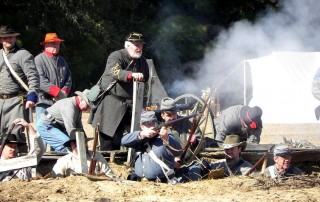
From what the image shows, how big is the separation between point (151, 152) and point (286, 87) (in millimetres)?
13784

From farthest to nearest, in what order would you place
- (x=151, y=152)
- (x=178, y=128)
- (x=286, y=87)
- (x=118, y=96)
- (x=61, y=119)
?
1. (x=286, y=87)
2. (x=118, y=96)
3. (x=178, y=128)
4. (x=61, y=119)
5. (x=151, y=152)

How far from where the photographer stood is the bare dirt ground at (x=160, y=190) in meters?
7.20

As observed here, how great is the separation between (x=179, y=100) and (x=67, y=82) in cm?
286

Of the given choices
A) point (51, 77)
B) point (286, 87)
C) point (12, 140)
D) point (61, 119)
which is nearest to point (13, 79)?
point (61, 119)

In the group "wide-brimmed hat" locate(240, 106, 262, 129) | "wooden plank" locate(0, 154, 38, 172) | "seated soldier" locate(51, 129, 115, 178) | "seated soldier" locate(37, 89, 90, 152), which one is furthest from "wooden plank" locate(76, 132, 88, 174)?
"wide-brimmed hat" locate(240, 106, 262, 129)

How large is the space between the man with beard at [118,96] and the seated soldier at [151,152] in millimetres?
1584

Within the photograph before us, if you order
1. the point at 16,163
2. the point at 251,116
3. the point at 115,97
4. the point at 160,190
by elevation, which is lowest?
the point at 160,190

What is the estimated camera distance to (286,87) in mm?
22062

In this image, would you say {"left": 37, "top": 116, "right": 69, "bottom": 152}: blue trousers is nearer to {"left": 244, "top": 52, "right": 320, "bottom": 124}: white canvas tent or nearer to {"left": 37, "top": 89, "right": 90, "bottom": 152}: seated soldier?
{"left": 37, "top": 89, "right": 90, "bottom": 152}: seated soldier

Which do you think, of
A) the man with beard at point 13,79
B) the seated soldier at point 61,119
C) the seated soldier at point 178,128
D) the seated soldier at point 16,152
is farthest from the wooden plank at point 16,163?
the seated soldier at point 178,128

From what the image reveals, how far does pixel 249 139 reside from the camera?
37.4ft

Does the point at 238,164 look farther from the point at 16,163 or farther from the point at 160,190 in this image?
the point at 16,163

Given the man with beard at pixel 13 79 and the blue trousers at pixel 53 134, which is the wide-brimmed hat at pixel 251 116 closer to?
the blue trousers at pixel 53 134

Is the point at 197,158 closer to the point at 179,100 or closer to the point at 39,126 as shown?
the point at 39,126
